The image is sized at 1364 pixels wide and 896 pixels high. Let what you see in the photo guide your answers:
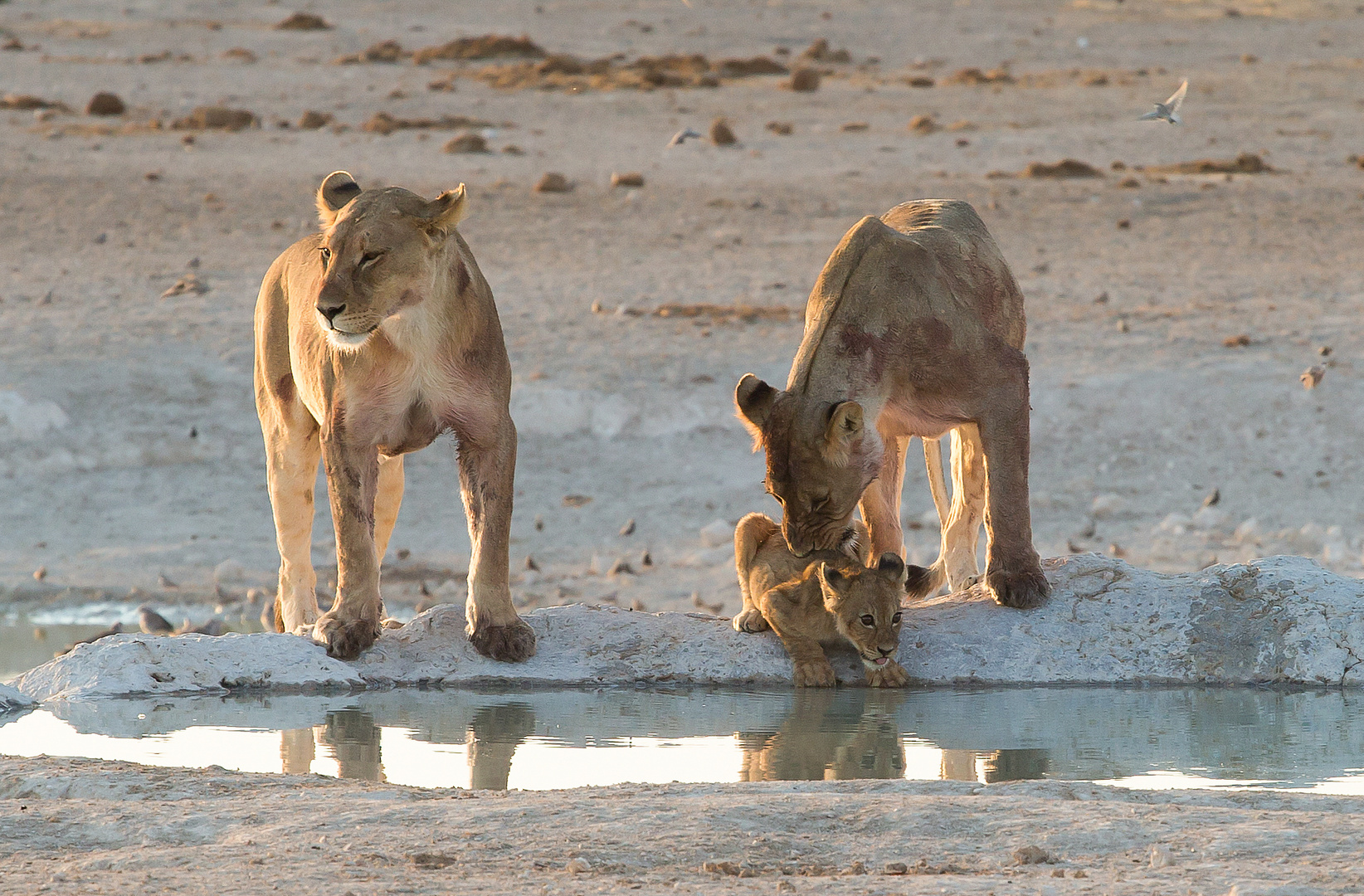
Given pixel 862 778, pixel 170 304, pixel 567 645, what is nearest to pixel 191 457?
pixel 170 304

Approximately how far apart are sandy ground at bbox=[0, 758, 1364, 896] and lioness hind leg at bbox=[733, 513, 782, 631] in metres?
2.22

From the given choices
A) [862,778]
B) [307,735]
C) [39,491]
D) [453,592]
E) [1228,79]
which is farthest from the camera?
[1228,79]

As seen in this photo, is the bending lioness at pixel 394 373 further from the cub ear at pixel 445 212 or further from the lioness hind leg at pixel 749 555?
the lioness hind leg at pixel 749 555

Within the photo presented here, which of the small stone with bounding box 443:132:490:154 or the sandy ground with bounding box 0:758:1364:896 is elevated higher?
the small stone with bounding box 443:132:490:154

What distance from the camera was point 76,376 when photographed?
44.9ft

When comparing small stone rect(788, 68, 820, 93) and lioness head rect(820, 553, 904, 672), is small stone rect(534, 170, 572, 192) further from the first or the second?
lioness head rect(820, 553, 904, 672)

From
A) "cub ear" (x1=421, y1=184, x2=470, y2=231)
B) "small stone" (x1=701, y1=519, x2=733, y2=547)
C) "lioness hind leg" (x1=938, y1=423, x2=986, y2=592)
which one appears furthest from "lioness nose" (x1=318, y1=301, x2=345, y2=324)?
"small stone" (x1=701, y1=519, x2=733, y2=547)

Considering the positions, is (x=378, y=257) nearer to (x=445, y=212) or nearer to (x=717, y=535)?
(x=445, y=212)

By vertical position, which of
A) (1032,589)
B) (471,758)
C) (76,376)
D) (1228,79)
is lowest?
(471,758)

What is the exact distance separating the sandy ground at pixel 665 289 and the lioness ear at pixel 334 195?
4.04 m

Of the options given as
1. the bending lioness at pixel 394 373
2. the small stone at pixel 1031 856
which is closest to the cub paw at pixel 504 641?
the bending lioness at pixel 394 373

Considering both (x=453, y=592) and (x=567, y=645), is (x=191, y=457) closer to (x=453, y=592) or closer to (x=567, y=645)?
(x=453, y=592)

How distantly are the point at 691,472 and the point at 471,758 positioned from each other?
6486 millimetres

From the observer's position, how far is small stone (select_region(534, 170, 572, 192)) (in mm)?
19703
